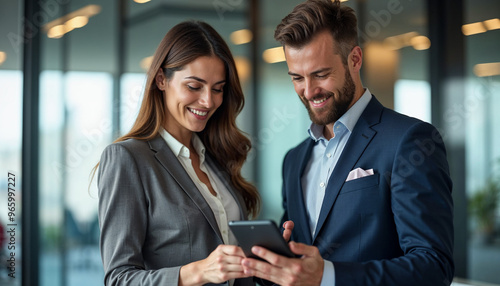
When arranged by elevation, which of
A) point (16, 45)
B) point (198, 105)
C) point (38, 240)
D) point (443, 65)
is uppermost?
point (16, 45)

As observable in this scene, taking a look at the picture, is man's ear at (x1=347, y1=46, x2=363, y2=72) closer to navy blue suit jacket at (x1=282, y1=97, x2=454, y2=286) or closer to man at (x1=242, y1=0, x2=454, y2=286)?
man at (x1=242, y1=0, x2=454, y2=286)

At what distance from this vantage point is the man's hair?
6.78ft

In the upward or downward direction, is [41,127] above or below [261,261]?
above

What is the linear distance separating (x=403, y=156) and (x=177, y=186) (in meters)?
0.86

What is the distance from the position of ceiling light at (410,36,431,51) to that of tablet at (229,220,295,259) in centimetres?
322

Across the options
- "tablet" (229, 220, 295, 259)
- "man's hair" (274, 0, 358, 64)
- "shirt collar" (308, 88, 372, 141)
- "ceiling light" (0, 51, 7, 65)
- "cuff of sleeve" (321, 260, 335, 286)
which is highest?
"ceiling light" (0, 51, 7, 65)

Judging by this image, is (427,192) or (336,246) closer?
(427,192)

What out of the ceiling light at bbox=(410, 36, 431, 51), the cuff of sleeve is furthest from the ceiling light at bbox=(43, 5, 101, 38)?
the cuff of sleeve

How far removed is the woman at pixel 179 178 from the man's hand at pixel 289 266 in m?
0.08

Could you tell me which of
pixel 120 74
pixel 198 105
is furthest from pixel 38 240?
pixel 198 105

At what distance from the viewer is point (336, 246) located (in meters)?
1.92

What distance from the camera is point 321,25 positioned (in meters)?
2.07

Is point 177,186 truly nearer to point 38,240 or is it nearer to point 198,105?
point 198,105

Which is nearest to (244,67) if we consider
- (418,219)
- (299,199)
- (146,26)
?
(146,26)
